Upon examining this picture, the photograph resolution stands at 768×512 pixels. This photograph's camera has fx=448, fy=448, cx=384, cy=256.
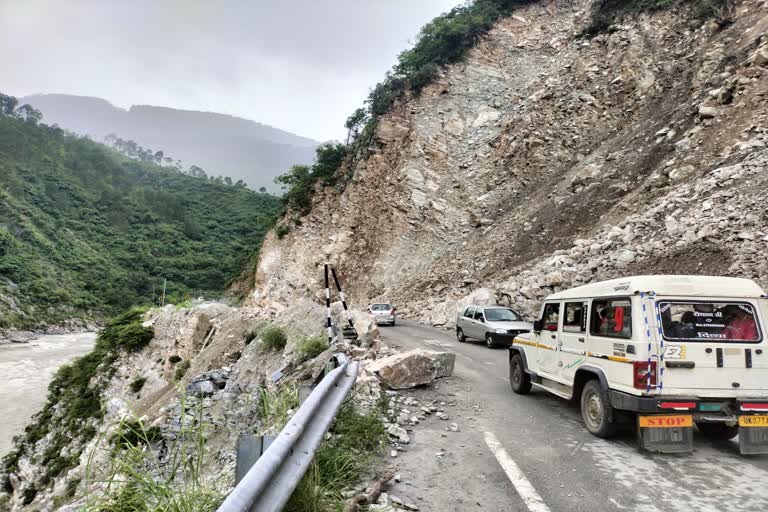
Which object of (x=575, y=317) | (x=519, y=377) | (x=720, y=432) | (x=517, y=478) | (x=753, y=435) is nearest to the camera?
(x=517, y=478)

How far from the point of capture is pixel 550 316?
23.3ft

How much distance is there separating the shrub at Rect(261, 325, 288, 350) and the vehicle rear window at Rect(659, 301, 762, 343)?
8.01 meters

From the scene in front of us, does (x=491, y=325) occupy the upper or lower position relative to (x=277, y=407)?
upper

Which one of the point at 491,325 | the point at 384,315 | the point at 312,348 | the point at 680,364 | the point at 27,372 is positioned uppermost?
the point at 491,325

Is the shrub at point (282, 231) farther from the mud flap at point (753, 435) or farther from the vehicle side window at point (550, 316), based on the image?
the mud flap at point (753, 435)

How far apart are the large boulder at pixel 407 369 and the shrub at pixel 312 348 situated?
57.1 inches

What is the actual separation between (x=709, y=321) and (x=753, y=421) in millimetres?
1069

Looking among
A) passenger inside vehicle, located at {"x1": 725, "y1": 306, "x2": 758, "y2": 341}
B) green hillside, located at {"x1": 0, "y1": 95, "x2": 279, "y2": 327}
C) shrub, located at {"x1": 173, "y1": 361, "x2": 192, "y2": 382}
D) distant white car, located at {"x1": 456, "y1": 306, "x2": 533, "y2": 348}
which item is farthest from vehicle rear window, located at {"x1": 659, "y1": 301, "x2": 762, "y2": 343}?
green hillside, located at {"x1": 0, "y1": 95, "x2": 279, "y2": 327}

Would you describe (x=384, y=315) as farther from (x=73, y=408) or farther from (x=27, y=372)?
(x=27, y=372)

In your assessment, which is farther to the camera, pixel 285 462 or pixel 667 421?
pixel 667 421

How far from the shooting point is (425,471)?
4297mm

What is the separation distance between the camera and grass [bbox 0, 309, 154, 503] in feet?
51.7

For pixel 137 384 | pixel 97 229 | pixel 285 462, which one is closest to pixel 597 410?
pixel 285 462

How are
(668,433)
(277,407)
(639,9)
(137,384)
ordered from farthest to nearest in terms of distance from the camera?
(639,9) < (137,384) < (668,433) < (277,407)
